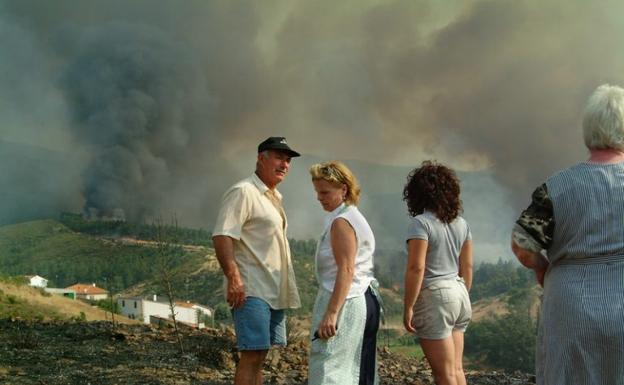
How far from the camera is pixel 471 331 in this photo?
76.9 ft

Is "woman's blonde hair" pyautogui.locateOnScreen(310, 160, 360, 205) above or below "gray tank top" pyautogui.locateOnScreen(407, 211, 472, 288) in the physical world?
above

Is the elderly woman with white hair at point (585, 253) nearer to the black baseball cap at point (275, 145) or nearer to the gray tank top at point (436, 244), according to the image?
the gray tank top at point (436, 244)

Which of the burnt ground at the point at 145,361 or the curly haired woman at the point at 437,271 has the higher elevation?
the curly haired woman at the point at 437,271

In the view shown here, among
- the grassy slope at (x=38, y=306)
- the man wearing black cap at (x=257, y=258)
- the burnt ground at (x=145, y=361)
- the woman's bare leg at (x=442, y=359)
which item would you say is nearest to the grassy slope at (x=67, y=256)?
the grassy slope at (x=38, y=306)

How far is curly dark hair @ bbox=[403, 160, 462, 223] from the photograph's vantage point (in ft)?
10.6

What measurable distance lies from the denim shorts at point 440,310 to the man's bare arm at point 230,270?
827 mm

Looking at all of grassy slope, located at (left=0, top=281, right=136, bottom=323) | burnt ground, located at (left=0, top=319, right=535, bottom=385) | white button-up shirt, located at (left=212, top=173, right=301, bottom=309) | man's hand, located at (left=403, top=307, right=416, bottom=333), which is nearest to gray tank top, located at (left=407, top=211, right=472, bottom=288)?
man's hand, located at (left=403, top=307, right=416, bottom=333)

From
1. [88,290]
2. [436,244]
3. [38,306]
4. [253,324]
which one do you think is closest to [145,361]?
[253,324]

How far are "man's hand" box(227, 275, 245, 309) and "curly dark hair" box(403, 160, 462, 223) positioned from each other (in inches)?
34.8

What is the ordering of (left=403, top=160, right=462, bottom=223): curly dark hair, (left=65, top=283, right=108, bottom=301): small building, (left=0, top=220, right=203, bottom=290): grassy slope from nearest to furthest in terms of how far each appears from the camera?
(left=403, top=160, right=462, bottom=223): curly dark hair, (left=65, top=283, right=108, bottom=301): small building, (left=0, top=220, right=203, bottom=290): grassy slope

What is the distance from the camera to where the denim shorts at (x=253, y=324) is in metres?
3.27

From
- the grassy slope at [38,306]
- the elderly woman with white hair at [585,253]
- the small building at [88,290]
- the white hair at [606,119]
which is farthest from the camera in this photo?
the small building at [88,290]

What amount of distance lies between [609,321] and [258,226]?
1.85 metres

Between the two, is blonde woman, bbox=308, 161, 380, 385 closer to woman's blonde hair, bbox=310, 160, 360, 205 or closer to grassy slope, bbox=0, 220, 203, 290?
woman's blonde hair, bbox=310, 160, 360, 205
